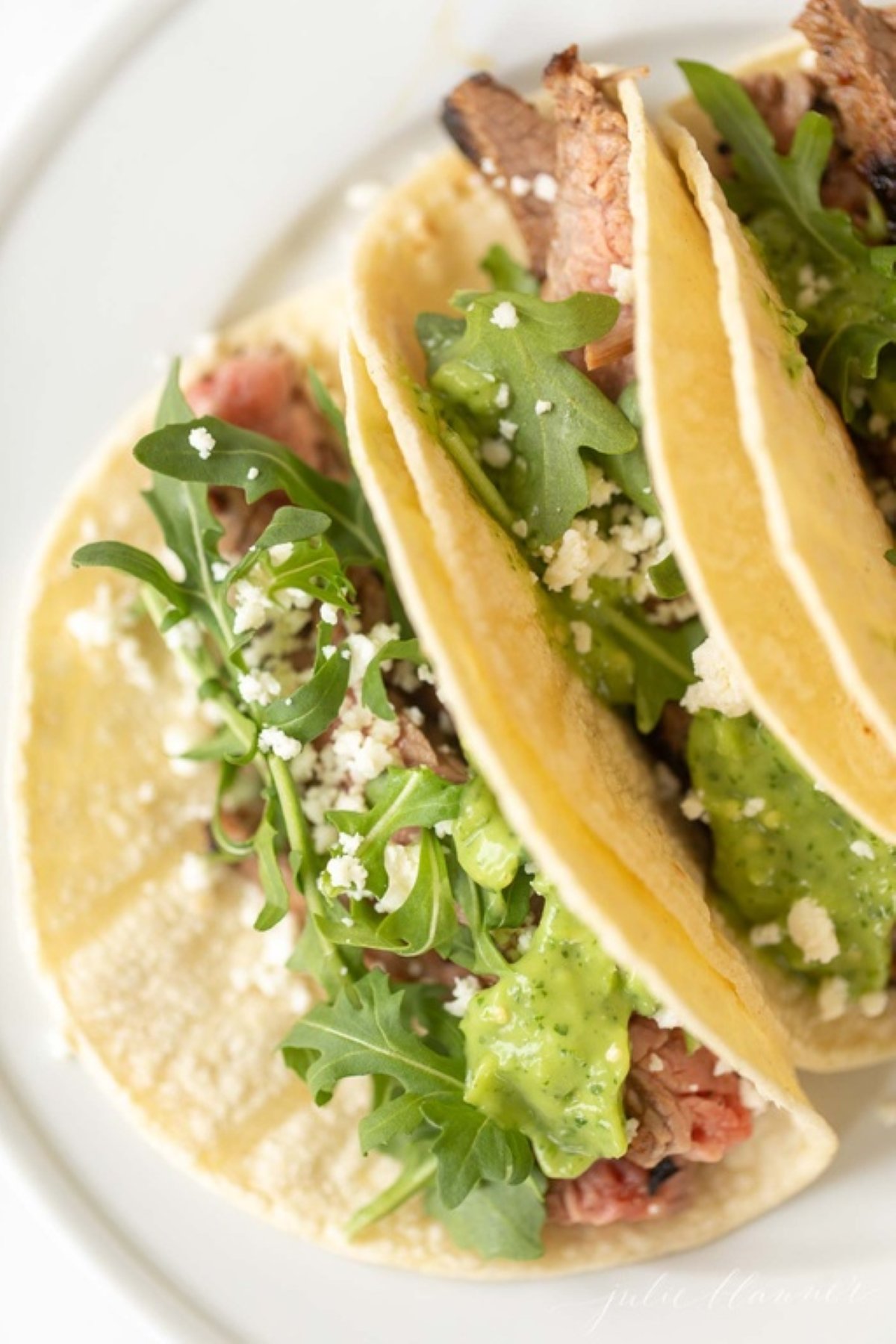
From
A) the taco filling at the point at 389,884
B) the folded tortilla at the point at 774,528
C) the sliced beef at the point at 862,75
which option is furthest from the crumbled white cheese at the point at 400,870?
Answer: the sliced beef at the point at 862,75

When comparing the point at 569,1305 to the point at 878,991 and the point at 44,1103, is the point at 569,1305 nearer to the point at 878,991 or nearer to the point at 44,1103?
the point at 878,991

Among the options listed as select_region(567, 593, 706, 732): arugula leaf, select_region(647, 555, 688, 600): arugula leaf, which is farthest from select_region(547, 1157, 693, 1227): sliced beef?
select_region(647, 555, 688, 600): arugula leaf

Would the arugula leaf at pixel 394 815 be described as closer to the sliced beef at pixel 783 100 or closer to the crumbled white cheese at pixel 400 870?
the crumbled white cheese at pixel 400 870

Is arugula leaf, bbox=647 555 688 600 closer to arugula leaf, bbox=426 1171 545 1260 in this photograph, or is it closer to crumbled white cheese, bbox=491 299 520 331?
crumbled white cheese, bbox=491 299 520 331

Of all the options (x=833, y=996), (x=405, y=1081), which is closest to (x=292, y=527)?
(x=405, y=1081)

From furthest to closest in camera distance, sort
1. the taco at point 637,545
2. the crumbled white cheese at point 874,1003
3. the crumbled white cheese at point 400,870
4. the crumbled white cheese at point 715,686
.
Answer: the crumbled white cheese at point 874,1003 < the crumbled white cheese at point 400,870 < the crumbled white cheese at point 715,686 < the taco at point 637,545

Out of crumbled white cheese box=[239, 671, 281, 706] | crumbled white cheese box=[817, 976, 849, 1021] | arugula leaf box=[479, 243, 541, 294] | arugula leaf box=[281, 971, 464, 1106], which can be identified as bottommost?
crumbled white cheese box=[817, 976, 849, 1021]

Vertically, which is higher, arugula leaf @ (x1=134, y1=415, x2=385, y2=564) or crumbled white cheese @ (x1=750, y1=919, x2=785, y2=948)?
arugula leaf @ (x1=134, y1=415, x2=385, y2=564)

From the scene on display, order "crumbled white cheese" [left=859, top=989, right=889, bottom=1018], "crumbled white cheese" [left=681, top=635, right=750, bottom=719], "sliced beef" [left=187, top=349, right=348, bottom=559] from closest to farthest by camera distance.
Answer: "crumbled white cheese" [left=681, top=635, right=750, bottom=719], "crumbled white cheese" [left=859, top=989, right=889, bottom=1018], "sliced beef" [left=187, top=349, right=348, bottom=559]
